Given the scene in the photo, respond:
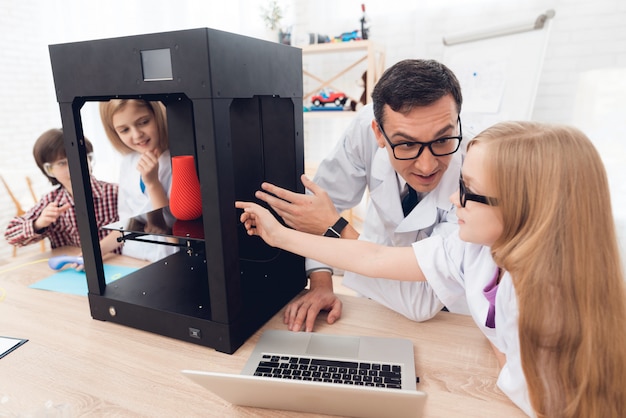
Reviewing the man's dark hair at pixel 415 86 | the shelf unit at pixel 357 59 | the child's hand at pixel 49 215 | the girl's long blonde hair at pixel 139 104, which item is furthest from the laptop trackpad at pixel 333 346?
the shelf unit at pixel 357 59

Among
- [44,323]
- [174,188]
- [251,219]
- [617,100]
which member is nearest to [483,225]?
[251,219]

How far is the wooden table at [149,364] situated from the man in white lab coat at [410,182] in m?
0.04

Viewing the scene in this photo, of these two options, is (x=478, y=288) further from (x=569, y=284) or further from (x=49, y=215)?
(x=49, y=215)

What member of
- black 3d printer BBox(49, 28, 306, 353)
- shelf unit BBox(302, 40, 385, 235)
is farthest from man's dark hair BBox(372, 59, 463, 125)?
shelf unit BBox(302, 40, 385, 235)

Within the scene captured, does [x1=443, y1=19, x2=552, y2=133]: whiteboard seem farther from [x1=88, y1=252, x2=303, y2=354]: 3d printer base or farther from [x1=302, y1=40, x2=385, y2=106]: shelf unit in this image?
[x1=88, y1=252, x2=303, y2=354]: 3d printer base

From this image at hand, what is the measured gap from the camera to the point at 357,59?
290 centimetres

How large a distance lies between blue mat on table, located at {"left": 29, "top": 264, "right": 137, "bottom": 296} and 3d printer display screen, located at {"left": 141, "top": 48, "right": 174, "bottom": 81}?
1.87 ft

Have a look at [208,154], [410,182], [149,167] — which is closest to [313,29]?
[149,167]

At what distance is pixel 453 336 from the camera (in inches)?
34.0

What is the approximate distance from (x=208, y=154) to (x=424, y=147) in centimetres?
53

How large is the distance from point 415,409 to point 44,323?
80 cm

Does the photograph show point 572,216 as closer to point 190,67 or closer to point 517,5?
point 190,67

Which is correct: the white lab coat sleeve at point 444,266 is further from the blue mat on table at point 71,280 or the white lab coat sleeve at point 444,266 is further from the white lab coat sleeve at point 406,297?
the blue mat on table at point 71,280

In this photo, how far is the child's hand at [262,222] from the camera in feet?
2.95
